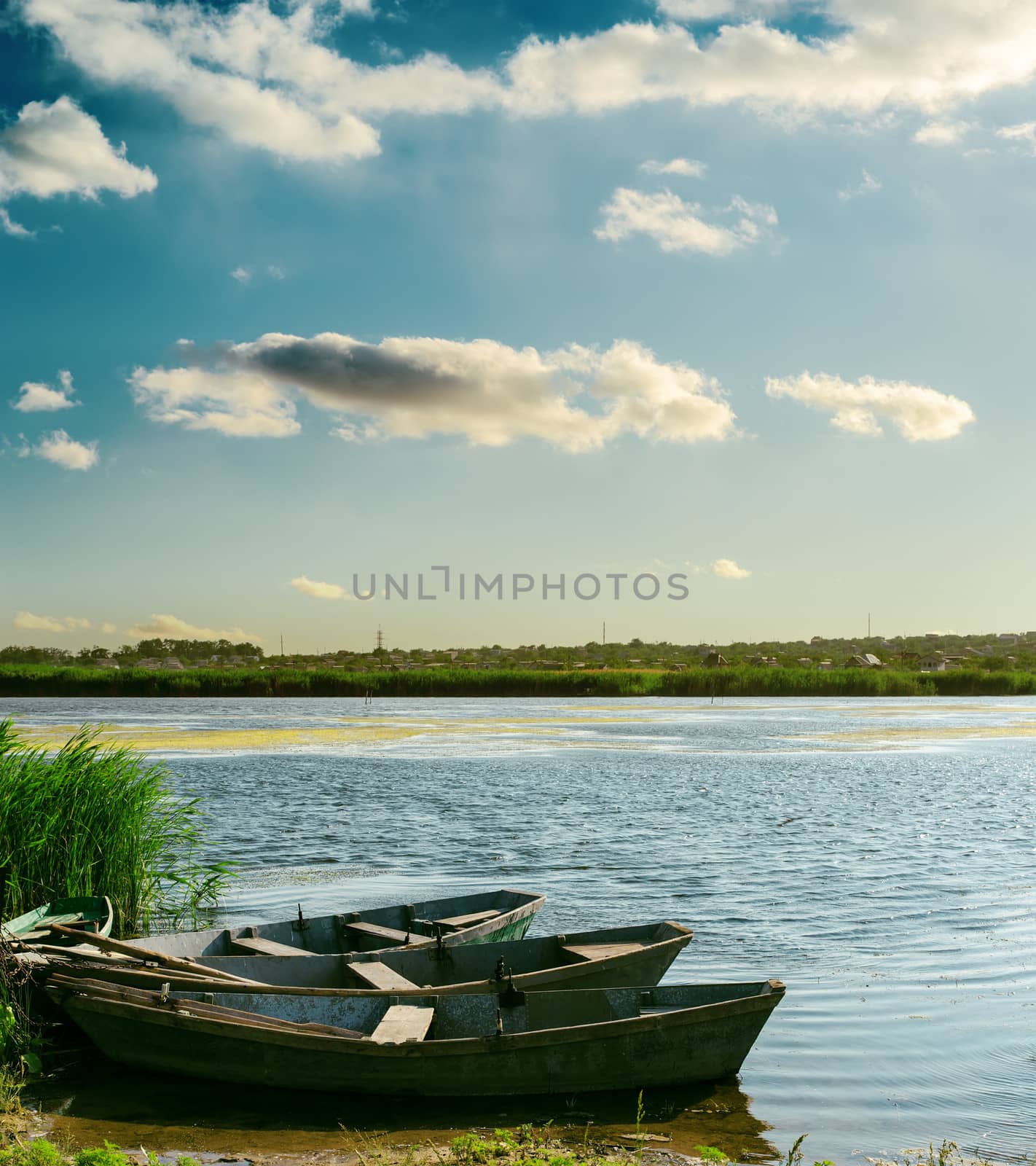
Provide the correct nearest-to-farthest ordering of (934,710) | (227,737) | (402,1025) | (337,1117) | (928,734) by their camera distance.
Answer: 1. (337,1117)
2. (402,1025)
3. (227,737)
4. (928,734)
5. (934,710)

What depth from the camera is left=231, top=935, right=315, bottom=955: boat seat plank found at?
1007 centimetres

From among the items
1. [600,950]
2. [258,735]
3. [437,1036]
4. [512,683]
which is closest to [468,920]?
[600,950]

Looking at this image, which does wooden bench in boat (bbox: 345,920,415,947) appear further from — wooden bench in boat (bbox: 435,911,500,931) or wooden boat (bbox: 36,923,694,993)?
wooden boat (bbox: 36,923,694,993)

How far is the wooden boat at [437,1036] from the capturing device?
7.59 meters

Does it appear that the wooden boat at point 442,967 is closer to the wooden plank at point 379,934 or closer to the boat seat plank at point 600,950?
the boat seat plank at point 600,950

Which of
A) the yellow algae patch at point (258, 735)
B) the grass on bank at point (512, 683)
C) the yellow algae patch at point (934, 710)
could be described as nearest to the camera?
the yellow algae patch at point (258, 735)

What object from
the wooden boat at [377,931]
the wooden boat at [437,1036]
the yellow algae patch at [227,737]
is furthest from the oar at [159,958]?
the yellow algae patch at [227,737]

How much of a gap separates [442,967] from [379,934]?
1.20 metres

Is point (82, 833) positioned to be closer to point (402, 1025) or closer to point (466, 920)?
point (466, 920)

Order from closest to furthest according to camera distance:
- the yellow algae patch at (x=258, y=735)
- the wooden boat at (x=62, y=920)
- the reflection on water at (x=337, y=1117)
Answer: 1. the reflection on water at (x=337, y=1117)
2. the wooden boat at (x=62, y=920)
3. the yellow algae patch at (x=258, y=735)

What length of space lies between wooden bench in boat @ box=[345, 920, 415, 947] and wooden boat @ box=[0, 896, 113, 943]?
2.35m

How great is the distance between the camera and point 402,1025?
7.90m

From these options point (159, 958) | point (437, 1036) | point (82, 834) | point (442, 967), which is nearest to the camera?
point (437, 1036)

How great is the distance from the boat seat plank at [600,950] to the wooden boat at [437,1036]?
1.04m
